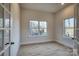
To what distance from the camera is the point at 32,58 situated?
0.65 metres

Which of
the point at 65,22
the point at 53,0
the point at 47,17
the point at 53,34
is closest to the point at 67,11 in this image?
the point at 65,22

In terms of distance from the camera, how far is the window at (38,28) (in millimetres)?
6613

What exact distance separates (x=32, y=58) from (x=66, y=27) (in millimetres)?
5294

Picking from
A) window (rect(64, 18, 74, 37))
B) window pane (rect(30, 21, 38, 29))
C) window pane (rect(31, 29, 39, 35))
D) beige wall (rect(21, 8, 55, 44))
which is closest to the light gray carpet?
window (rect(64, 18, 74, 37))

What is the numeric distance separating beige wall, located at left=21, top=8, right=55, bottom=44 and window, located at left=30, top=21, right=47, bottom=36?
10.1 inches

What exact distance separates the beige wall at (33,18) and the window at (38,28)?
256 mm

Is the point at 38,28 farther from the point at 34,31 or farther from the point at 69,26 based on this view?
the point at 69,26

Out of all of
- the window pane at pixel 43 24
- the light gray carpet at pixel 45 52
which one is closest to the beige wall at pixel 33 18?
the window pane at pixel 43 24

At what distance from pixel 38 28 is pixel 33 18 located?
77cm

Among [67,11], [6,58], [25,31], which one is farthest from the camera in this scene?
[25,31]

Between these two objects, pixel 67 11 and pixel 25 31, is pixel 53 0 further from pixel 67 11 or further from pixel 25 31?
pixel 25 31

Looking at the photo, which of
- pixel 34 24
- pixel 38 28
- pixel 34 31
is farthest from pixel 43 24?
pixel 34 31

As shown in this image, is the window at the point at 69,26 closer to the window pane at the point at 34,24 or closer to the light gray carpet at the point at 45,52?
the light gray carpet at the point at 45,52

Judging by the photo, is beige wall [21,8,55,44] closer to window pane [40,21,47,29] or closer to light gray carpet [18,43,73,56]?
window pane [40,21,47,29]
